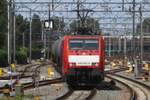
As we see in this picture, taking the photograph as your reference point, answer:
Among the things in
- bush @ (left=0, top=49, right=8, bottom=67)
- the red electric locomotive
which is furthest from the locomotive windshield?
bush @ (left=0, top=49, right=8, bottom=67)

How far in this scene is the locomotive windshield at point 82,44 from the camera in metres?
28.8

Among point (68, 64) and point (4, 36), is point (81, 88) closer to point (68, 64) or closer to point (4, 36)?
point (68, 64)

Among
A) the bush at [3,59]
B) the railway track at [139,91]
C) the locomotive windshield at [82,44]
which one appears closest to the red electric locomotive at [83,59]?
the locomotive windshield at [82,44]

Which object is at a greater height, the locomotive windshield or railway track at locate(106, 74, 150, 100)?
the locomotive windshield

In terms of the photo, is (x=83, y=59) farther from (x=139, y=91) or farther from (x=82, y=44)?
(x=139, y=91)

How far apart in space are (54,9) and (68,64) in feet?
103

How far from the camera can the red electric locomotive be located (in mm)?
28219

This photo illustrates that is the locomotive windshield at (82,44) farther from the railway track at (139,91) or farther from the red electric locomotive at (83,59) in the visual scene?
the railway track at (139,91)

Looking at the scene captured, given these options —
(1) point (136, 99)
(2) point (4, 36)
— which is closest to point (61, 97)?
(1) point (136, 99)

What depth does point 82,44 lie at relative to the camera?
2883cm

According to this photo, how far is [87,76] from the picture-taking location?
28.4 meters

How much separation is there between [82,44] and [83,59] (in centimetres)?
96

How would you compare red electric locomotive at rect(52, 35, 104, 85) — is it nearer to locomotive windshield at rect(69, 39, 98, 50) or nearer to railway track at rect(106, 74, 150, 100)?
locomotive windshield at rect(69, 39, 98, 50)

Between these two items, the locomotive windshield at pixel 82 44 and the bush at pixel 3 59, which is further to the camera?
the bush at pixel 3 59
